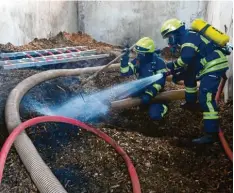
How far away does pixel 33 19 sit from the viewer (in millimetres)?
8461

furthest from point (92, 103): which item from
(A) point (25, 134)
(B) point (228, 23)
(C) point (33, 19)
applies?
(C) point (33, 19)

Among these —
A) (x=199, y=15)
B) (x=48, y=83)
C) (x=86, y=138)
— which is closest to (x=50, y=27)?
(x=48, y=83)

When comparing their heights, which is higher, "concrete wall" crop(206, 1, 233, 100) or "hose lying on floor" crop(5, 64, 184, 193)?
"concrete wall" crop(206, 1, 233, 100)

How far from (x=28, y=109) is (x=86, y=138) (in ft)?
3.80

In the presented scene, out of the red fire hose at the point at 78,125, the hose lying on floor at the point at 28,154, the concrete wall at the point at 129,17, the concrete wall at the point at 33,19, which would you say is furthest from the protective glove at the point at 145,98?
the concrete wall at the point at 129,17

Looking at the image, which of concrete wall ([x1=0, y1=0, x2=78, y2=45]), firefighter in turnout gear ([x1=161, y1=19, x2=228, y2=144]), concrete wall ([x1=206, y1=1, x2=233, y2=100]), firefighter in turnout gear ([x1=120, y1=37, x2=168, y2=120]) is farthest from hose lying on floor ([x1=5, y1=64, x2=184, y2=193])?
concrete wall ([x1=206, y1=1, x2=233, y2=100])

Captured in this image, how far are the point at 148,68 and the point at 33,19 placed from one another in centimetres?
431

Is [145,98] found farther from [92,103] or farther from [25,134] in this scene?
[25,134]

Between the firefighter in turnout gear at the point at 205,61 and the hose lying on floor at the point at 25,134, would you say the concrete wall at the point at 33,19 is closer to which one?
the hose lying on floor at the point at 25,134

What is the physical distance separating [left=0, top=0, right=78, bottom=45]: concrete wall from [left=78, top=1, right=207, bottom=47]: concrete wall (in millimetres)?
612

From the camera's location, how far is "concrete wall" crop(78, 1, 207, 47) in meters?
9.98

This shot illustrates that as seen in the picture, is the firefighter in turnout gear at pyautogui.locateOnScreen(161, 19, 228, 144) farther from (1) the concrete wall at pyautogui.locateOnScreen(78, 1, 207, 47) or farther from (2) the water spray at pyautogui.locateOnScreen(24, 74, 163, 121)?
(1) the concrete wall at pyautogui.locateOnScreen(78, 1, 207, 47)

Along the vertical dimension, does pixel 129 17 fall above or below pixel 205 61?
above

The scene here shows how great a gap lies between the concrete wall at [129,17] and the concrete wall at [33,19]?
612 millimetres
